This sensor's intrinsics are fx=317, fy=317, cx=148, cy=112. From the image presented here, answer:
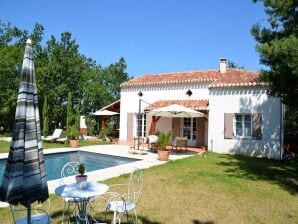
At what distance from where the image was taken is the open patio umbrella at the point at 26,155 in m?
4.11

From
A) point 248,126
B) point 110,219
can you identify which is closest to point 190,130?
point 248,126

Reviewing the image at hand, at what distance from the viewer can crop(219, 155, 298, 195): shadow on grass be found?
11.4 metres

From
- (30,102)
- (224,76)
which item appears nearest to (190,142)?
(224,76)

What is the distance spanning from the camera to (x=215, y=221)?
23.3 ft

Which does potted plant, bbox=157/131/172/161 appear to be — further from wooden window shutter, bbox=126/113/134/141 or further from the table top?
the table top

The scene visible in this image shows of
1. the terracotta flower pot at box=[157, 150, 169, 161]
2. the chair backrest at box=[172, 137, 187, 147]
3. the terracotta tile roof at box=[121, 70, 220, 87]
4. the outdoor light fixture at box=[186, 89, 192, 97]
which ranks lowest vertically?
the terracotta flower pot at box=[157, 150, 169, 161]

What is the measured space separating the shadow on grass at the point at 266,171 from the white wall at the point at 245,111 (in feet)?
4.69

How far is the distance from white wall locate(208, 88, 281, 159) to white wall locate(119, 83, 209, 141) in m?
2.35

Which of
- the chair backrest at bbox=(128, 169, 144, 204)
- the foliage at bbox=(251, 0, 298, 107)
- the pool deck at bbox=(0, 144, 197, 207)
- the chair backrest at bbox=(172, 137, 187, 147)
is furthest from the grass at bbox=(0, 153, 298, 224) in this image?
the chair backrest at bbox=(172, 137, 187, 147)

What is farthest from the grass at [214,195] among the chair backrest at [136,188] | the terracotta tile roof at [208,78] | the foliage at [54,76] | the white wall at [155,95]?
the foliage at [54,76]

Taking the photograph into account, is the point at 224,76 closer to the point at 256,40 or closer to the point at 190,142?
the point at 190,142

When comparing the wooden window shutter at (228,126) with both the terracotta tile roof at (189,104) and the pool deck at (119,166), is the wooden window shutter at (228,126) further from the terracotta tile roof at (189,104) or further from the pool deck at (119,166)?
the pool deck at (119,166)

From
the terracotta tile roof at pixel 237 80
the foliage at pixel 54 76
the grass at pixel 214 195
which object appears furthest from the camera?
the foliage at pixel 54 76

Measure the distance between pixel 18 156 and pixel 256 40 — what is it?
37.3 ft
